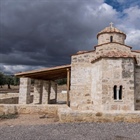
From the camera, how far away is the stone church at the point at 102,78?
9.67 m

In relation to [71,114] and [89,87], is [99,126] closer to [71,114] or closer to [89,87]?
[71,114]

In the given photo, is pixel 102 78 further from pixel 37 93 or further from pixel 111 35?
pixel 37 93

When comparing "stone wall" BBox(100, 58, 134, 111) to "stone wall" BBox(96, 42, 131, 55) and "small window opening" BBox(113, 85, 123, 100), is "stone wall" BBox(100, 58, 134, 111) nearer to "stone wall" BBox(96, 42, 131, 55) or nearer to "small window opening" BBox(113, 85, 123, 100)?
"small window opening" BBox(113, 85, 123, 100)

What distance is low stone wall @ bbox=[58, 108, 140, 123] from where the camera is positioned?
7953mm

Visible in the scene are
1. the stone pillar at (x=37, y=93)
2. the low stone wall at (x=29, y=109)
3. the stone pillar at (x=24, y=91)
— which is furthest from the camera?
the stone pillar at (x=37, y=93)

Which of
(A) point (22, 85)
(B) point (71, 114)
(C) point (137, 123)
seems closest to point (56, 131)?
(B) point (71, 114)

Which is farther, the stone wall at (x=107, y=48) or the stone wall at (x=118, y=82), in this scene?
the stone wall at (x=107, y=48)

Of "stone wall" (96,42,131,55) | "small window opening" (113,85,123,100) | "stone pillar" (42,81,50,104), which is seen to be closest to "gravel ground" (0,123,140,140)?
"small window opening" (113,85,123,100)

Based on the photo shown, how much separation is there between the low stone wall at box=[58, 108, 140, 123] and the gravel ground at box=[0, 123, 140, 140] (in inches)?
16.3

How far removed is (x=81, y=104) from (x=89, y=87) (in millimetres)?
1265

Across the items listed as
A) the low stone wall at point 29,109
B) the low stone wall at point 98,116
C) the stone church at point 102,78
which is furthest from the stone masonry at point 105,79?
the low stone wall at point 29,109

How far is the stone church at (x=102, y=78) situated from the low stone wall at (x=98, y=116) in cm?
151

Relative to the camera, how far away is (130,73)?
980 cm

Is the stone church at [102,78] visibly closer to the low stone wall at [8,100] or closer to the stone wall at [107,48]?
the stone wall at [107,48]
